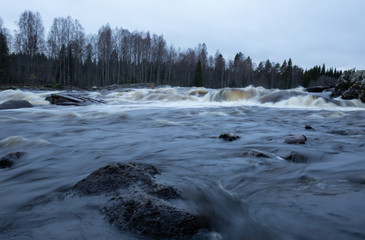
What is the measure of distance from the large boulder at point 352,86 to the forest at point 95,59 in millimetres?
28616

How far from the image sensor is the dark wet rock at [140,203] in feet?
3.90

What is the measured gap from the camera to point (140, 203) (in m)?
1.30

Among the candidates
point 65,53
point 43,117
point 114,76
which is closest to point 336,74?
point 114,76

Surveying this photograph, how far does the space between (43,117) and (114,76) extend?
1572 inches

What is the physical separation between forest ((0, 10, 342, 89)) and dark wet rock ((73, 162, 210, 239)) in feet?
97.3

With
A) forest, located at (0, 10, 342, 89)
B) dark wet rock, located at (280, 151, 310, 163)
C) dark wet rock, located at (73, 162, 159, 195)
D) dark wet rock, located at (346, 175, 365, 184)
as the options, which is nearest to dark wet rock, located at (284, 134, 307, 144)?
dark wet rock, located at (280, 151, 310, 163)

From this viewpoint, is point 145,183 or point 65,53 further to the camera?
point 65,53

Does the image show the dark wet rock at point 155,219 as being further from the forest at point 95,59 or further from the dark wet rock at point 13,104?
the forest at point 95,59

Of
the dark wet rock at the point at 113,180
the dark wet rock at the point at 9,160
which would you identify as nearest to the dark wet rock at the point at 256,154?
the dark wet rock at the point at 113,180

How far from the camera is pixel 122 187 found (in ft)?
5.22

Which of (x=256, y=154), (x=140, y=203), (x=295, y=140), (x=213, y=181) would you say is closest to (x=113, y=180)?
(x=140, y=203)

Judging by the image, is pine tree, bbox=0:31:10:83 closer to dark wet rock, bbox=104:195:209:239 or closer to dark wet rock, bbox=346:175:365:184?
dark wet rock, bbox=104:195:209:239

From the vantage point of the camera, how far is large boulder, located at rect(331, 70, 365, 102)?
9.90m

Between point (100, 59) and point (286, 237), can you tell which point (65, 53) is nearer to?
point (100, 59)
